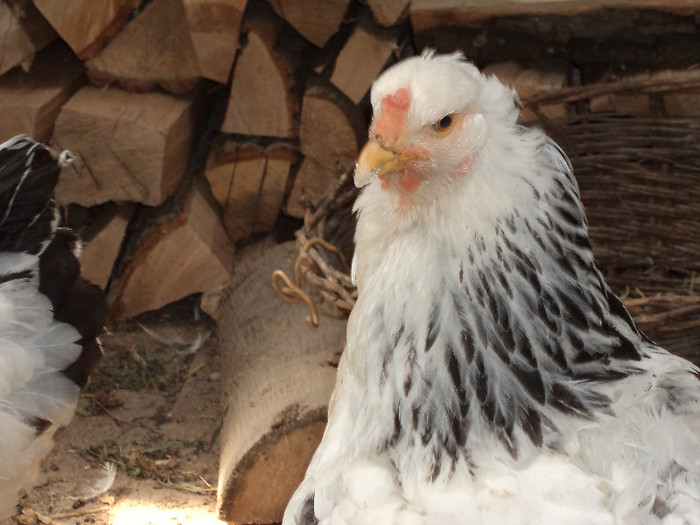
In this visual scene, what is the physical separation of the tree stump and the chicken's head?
0.83 metres

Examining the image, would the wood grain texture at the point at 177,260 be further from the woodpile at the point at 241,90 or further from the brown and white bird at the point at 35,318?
the brown and white bird at the point at 35,318

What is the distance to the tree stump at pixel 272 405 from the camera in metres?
1.85

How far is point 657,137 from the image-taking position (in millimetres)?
2287

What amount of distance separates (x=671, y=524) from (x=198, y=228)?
6.15ft

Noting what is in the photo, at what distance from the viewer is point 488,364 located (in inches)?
47.2

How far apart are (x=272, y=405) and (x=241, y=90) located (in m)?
1.06

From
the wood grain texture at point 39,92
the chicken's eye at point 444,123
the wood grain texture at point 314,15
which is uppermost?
the wood grain texture at point 314,15

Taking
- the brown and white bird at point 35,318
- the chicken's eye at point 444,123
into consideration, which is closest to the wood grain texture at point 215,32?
the brown and white bird at point 35,318

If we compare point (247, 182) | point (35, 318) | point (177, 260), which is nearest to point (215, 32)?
point (247, 182)

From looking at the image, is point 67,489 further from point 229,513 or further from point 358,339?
point 358,339

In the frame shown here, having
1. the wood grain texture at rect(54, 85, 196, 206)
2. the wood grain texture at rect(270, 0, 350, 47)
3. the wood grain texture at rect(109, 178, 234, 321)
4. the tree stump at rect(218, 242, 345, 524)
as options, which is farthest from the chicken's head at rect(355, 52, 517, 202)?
the wood grain texture at rect(109, 178, 234, 321)

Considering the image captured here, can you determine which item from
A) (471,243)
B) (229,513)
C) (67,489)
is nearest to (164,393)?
(67,489)

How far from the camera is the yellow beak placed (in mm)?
1077

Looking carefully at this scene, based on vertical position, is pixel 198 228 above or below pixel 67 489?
above
